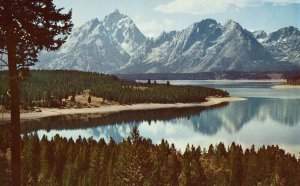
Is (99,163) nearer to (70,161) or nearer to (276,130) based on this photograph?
(70,161)

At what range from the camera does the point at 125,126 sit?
19438 cm

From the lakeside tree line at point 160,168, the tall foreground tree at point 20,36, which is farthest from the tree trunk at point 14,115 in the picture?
the lakeside tree line at point 160,168

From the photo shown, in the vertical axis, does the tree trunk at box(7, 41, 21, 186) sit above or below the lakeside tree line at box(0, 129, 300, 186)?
above

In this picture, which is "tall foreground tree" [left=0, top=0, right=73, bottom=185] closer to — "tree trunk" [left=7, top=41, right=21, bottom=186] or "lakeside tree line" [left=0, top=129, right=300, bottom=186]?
"tree trunk" [left=7, top=41, right=21, bottom=186]

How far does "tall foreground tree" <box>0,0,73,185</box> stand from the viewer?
2835 centimetres

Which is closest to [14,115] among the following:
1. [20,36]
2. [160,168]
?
[20,36]

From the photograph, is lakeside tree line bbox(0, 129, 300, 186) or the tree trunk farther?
lakeside tree line bbox(0, 129, 300, 186)

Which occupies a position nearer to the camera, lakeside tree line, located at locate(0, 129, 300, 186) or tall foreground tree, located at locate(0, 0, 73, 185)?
tall foreground tree, located at locate(0, 0, 73, 185)

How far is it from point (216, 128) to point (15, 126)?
159828mm

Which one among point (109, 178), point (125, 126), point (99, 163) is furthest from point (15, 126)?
point (125, 126)

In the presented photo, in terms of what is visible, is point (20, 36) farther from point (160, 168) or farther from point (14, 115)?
point (160, 168)

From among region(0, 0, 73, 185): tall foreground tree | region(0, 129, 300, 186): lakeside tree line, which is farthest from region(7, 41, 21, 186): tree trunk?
region(0, 129, 300, 186): lakeside tree line

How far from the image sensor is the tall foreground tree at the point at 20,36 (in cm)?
2835

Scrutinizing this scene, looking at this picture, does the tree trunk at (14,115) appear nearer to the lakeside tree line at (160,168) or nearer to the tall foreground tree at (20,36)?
the tall foreground tree at (20,36)
